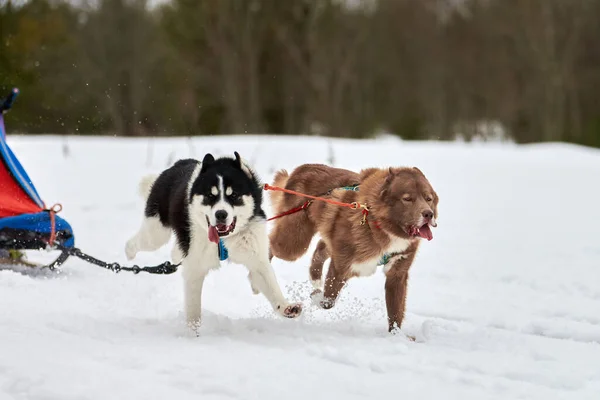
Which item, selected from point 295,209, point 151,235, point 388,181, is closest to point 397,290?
point 388,181

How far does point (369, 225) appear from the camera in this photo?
5074 mm

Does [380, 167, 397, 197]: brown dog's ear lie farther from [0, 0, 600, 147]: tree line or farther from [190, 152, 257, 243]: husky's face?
[0, 0, 600, 147]: tree line

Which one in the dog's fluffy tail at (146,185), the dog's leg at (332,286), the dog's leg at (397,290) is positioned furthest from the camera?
the dog's fluffy tail at (146,185)

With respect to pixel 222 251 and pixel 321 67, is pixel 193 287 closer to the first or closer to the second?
pixel 222 251

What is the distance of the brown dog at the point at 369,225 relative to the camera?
4.77m

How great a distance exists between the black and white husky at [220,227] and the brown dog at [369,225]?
0.60m

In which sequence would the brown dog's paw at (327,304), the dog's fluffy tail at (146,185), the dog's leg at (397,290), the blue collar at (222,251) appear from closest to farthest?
the blue collar at (222,251) < the dog's leg at (397,290) < the brown dog's paw at (327,304) < the dog's fluffy tail at (146,185)

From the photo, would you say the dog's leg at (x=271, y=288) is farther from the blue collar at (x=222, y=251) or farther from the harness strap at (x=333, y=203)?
the harness strap at (x=333, y=203)

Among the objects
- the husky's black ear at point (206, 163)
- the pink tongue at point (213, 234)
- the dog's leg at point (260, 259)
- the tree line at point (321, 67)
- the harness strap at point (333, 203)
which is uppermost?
the tree line at point (321, 67)

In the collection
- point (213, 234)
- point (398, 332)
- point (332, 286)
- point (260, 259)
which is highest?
point (213, 234)

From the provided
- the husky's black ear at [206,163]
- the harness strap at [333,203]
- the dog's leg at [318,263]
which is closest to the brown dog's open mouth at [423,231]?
the harness strap at [333,203]

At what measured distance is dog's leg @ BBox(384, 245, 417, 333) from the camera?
16.7ft

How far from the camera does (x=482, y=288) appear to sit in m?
7.06

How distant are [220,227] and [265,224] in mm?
507
